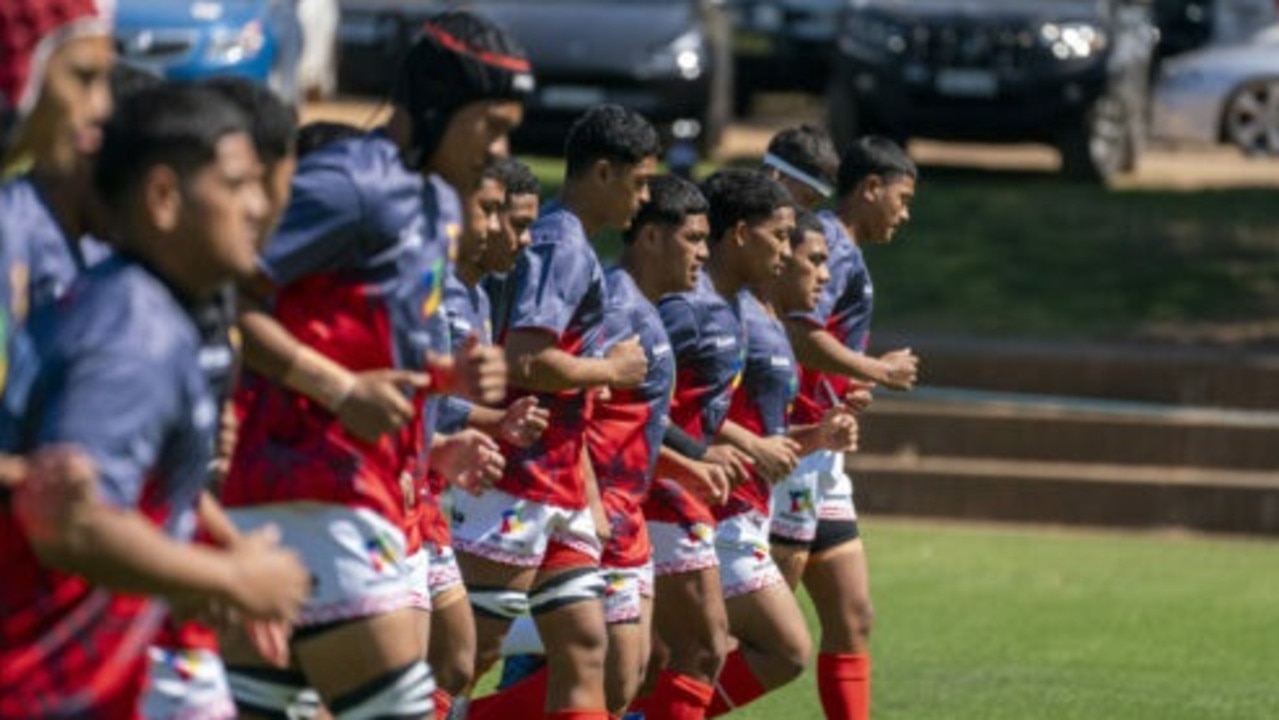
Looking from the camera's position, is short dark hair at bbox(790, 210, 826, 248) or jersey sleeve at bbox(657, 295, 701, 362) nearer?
jersey sleeve at bbox(657, 295, 701, 362)

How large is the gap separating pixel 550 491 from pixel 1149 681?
4.33 m

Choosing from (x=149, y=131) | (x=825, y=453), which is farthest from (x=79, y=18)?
(x=825, y=453)

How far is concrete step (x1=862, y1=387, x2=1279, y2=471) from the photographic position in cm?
2028

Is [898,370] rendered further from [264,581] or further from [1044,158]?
[1044,158]

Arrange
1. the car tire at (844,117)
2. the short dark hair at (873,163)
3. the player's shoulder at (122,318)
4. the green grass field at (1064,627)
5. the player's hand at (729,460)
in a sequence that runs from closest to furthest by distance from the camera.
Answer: the player's shoulder at (122,318), the player's hand at (729,460), the short dark hair at (873,163), the green grass field at (1064,627), the car tire at (844,117)

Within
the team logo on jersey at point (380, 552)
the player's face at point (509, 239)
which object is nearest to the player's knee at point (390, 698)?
the team logo on jersey at point (380, 552)

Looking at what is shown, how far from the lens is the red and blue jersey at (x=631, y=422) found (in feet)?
33.4

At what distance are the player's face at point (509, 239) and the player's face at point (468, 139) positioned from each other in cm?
208

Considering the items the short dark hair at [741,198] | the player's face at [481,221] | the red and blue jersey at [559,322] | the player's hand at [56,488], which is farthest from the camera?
the short dark hair at [741,198]

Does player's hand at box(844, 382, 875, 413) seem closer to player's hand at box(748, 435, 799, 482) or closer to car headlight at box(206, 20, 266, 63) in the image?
player's hand at box(748, 435, 799, 482)

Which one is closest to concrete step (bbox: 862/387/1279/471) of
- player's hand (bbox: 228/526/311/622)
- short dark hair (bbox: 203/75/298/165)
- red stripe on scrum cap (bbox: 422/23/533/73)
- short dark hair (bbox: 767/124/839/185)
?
short dark hair (bbox: 767/124/839/185)

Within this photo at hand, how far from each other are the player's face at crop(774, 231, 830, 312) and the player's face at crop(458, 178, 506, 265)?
1.54m

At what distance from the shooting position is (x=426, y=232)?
7504 mm

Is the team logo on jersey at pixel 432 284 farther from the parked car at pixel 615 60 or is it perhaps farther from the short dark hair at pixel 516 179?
the parked car at pixel 615 60
